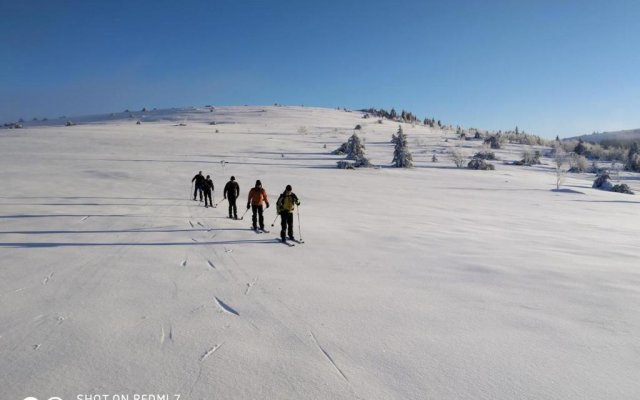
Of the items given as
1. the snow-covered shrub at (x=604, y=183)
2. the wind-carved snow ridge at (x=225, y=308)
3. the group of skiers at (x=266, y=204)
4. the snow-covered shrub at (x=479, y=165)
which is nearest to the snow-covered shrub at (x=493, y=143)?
the snow-covered shrub at (x=479, y=165)

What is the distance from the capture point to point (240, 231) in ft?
41.0

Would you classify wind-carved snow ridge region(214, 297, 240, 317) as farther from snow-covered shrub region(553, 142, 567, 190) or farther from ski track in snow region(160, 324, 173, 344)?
snow-covered shrub region(553, 142, 567, 190)

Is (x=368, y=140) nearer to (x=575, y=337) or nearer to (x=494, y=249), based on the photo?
(x=494, y=249)

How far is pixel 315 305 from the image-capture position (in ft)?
20.7

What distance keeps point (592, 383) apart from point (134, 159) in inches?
1473

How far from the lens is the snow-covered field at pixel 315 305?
13.9 feet

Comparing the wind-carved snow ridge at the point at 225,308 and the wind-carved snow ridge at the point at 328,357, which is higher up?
the wind-carved snow ridge at the point at 225,308

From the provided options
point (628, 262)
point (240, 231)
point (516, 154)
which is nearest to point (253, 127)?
point (516, 154)

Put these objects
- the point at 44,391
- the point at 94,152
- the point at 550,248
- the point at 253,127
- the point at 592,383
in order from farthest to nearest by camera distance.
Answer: the point at 253,127 < the point at 94,152 < the point at 550,248 < the point at 592,383 < the point at 44,391

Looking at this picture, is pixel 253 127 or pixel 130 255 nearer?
pixel 130 255

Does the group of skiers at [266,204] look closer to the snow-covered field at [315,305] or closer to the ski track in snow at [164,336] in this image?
the snow-covered field at [315,305]

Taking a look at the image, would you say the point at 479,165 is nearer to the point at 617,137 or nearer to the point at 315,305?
the point at 315,305

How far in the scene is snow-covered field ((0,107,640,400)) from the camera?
13.9ft

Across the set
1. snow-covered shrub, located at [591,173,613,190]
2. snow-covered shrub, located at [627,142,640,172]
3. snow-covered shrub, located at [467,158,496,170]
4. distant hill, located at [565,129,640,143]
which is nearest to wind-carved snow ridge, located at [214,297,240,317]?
snow-covered shrub, located at [591,173,613,190]
